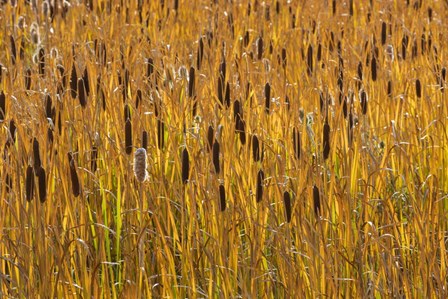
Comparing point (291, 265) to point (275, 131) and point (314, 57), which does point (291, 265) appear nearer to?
point (275, 131)

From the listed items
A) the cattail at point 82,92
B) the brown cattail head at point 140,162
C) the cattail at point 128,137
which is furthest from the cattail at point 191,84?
the brown cattail head at point 140,162

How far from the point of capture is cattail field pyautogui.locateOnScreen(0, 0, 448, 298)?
214 centimetres

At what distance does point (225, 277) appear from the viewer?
2068 mm

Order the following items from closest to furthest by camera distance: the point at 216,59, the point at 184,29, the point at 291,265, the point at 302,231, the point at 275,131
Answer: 1. the point at 291,265
2. the point at 302,231
3. the point at 275,131
4. the point at 216,59
5. the point at 184,29

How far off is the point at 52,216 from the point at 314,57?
6.04 feet

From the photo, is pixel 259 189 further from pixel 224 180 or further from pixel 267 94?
pixel 267 94

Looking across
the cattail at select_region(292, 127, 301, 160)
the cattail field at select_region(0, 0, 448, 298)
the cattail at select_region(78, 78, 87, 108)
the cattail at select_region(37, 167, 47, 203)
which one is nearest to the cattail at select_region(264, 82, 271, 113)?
the cattail field at select_region(0, 0, 448, 298)

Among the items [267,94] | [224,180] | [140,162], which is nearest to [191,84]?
[267,94]

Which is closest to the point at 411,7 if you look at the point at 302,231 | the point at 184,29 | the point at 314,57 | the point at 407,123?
the point at 184,29

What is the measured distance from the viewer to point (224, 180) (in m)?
2.62

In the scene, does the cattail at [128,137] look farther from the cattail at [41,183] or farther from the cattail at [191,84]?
the cattail at [191,84]

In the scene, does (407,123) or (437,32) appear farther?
(437,32)

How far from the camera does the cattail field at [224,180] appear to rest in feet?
7.02

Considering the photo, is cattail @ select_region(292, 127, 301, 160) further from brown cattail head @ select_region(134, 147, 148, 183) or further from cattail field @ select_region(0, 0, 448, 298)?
brown cattail head @ select_region(134, 147, 148, 183)
